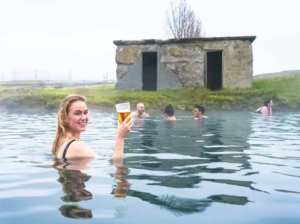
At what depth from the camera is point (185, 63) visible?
21156 mm

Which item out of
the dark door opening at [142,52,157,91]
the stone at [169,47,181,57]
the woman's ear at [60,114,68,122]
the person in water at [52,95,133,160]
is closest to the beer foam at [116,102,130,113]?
Answer: the person in water at [52,95,133,160]

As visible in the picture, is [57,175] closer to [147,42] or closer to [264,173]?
[264,173]

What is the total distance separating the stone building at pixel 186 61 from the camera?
20.7m

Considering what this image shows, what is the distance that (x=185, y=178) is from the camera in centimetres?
404

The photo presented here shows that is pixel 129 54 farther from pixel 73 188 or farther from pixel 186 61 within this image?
pixel 73 188

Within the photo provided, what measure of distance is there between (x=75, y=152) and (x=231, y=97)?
584 inches

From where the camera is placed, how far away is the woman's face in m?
4.46

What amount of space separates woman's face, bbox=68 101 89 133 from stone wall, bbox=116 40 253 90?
1699 centimetres

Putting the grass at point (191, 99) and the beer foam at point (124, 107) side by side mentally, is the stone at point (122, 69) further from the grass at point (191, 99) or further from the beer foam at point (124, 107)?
the beer foam at point (124, 107)

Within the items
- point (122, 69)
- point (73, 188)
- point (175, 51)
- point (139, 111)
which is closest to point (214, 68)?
point (175, 51)

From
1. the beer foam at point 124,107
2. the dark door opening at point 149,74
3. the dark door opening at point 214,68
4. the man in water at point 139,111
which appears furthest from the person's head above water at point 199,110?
the dark door opening at point 149,74

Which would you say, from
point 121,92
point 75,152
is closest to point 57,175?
point 75,152

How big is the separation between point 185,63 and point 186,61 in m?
0.12

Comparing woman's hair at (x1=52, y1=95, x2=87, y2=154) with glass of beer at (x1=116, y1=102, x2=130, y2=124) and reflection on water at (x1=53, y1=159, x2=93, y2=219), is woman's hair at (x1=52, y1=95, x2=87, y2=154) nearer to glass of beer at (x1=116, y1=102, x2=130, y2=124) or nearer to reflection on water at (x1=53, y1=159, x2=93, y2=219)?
reflection on water at (x1=53, y1=159, x2=93, y2=219)
